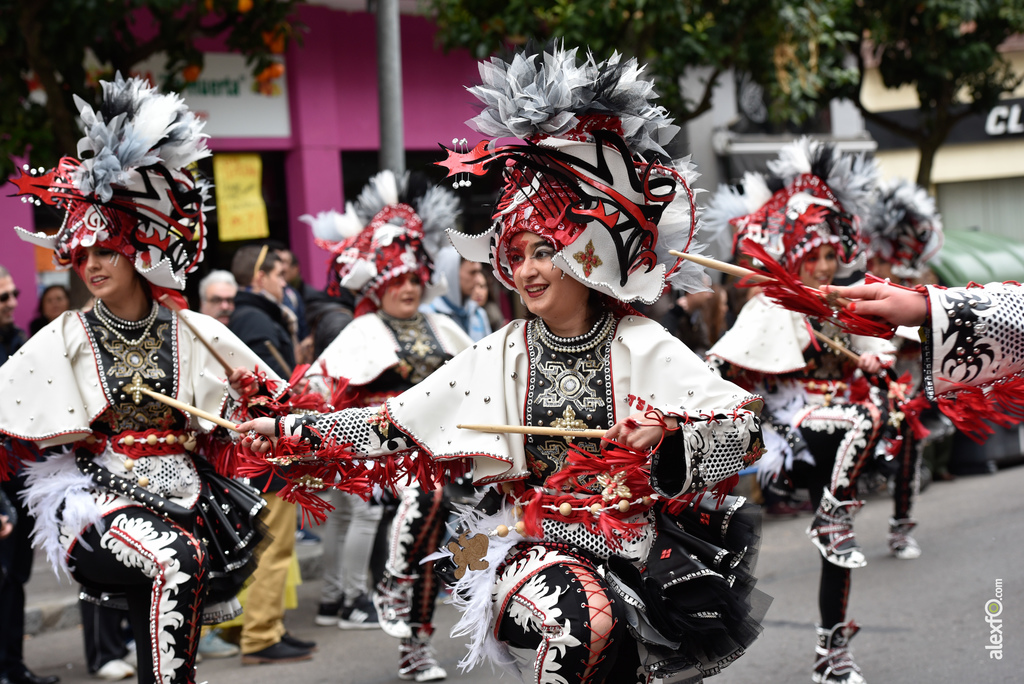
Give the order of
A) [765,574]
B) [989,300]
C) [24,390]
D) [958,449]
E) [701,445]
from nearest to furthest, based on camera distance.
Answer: [989,300] < [701,445] < [24,390] < [765,574] < [958,449]

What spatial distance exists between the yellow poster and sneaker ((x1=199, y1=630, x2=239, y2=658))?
5144mm

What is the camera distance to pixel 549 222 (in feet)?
11.1

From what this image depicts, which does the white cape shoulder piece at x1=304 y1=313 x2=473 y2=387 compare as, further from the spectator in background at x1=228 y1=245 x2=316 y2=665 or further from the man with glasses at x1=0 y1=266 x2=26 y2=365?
the man with glasses at x1=0 y1=266 x2=26 y2=365

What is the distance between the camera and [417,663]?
220 inches

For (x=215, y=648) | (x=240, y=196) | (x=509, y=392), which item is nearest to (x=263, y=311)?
(x=215, y=648)

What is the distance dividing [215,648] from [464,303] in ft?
10.4

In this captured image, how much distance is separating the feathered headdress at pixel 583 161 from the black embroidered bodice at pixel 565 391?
0.66ft

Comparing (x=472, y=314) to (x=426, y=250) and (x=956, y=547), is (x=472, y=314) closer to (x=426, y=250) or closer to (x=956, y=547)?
(x=426, y=250)

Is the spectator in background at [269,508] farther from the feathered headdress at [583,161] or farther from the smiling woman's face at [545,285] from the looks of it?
the feathered headdress at [583,161]

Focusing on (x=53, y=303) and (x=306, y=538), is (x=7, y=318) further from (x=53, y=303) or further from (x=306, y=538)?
(x=306, y=538)

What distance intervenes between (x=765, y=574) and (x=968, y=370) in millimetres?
4801

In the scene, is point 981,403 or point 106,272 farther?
point 106,272

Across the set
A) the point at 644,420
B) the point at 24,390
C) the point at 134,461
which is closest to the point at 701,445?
the point at 644,420

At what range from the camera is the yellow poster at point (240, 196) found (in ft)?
35.2
